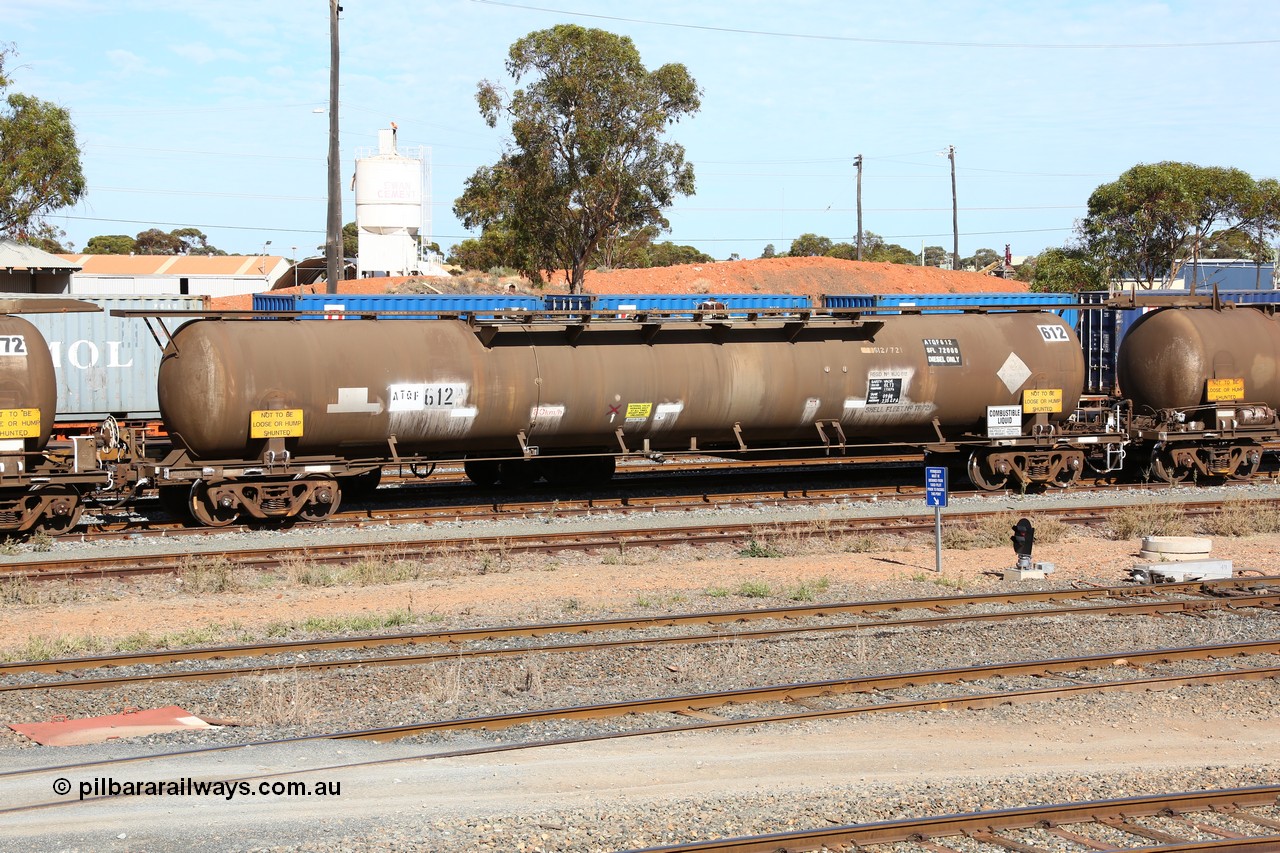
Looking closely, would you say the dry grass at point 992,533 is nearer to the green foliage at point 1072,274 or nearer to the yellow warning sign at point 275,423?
the yellow warning sign at point 275,423

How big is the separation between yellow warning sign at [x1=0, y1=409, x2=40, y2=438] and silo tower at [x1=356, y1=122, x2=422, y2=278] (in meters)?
59.5

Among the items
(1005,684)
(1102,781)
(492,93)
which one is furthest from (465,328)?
(492,93)

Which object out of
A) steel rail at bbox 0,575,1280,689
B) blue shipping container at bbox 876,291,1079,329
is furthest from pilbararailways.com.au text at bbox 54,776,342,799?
blue shipping container at bbox 876,291,1079,329

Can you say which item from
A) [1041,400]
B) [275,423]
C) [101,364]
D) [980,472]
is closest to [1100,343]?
[1041,400]

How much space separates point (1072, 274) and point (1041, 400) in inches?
1523

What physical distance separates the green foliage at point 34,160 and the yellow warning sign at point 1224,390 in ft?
114

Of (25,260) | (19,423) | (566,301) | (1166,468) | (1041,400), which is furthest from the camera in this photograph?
(25,260)

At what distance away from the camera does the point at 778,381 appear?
2209cm

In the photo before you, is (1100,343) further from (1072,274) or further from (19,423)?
(1072,274)

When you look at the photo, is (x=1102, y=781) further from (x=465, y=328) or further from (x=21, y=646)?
(x=465, y=328)

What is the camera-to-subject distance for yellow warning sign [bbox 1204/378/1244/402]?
81.1 ft

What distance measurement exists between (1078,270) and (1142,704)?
2080 inches

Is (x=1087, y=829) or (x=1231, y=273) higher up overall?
(x=1231, y=273)

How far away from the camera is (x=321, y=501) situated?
19.9 metres
